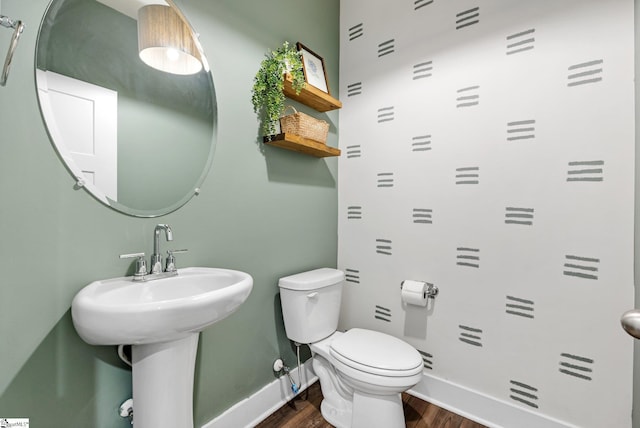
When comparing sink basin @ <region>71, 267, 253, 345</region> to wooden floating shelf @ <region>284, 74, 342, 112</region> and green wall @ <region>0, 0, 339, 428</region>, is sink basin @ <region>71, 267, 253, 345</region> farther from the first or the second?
wooden floating shelf @ <region>284, 74, 342, 112</region>

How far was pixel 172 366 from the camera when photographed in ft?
3.09

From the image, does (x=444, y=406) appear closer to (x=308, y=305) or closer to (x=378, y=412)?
(x=378, y=412)

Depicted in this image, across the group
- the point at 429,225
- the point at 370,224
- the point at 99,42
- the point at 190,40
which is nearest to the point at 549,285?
the point at 429,225

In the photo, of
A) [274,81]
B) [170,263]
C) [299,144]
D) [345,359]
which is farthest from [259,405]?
[274,81]

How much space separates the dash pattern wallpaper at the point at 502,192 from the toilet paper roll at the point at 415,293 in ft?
0.25

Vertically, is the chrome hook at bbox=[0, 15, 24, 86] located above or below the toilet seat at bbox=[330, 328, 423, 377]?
above

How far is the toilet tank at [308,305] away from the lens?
1.52 m

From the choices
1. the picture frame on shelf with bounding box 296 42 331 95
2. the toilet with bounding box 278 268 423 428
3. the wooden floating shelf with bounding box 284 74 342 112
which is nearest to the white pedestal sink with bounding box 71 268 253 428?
the toilet with bounding box 278 268 423 428

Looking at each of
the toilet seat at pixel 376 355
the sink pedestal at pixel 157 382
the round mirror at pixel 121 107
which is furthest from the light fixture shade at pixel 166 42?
A: the toilet seat at pixel 376 355

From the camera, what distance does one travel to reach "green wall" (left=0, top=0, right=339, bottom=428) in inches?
33.0

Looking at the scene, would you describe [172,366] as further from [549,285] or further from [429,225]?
[549,285]

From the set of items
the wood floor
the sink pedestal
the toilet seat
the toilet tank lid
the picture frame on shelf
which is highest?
the picture frame on shelf

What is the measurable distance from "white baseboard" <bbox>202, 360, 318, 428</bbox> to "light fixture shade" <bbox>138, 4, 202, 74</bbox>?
5.08 ft

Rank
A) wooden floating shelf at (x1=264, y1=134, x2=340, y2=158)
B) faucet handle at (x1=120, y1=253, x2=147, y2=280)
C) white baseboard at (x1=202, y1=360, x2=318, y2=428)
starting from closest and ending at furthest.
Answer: faucet handle at (x1=120, y1=253, x2=147, y2=280)
white baseboard at (x1=202, y1=360, x2=318, y2=428)
wooden floating shelf at (x1=264, y1=134, x2=340, y2=158)
